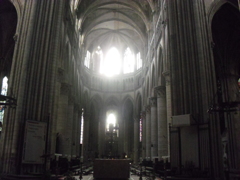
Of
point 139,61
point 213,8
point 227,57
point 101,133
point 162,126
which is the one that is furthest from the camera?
point 101,133

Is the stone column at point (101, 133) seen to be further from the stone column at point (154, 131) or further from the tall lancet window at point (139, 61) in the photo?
the stone column at point (154, 131)

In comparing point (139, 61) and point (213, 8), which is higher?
point (139, 61)

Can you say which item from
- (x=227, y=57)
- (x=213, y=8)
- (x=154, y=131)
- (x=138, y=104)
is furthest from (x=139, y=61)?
(x=213, y=8)

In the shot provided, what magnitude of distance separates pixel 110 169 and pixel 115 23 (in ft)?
100

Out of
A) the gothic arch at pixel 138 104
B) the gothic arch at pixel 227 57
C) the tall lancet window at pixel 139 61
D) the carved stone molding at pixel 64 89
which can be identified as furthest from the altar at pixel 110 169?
the tall lancet window at pixel 139 61

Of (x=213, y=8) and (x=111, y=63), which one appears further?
(x=111, y=63)

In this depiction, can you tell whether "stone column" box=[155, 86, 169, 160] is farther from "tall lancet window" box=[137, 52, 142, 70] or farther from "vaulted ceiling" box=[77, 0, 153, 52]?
"tall lancet window" box=[137, 52, 142, 70]

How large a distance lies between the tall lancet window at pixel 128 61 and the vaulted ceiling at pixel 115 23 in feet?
4.06

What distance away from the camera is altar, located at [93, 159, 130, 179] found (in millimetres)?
14758

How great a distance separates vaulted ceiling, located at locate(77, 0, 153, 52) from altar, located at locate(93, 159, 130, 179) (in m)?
21.8

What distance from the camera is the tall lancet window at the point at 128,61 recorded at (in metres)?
44.8

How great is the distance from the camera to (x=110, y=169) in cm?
1477

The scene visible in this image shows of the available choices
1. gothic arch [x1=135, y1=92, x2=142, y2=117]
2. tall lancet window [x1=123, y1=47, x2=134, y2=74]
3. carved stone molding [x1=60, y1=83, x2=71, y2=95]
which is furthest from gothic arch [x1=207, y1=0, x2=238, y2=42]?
tall lancet window [x1=123, y1=47, x2=134, y2=74]

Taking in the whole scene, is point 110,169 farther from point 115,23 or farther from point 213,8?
point 115,23
